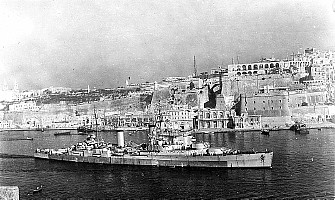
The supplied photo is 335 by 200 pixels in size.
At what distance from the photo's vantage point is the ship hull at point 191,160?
18688 millimetres

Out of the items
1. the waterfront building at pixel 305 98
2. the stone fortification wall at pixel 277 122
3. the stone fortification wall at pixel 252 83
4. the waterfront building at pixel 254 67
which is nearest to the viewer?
the stone fortification wall at pixel 277 122

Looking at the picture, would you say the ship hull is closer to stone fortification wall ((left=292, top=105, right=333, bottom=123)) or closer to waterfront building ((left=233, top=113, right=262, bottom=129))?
waterfront building ((left=233, top=113, right=262, bottom=129))

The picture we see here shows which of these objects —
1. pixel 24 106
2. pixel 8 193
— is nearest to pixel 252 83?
pixel 24 106

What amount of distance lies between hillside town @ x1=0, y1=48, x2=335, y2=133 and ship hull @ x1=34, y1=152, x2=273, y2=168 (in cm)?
429

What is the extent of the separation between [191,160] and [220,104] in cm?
2099

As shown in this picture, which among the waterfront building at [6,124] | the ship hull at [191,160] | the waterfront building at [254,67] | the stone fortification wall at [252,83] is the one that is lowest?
the ship hull at [191,160]

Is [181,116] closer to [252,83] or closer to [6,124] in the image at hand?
[252,83]

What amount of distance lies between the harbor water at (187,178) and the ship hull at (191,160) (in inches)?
19.1

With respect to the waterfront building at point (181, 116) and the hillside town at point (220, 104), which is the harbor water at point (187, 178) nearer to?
the hillside town at point (220, 104)

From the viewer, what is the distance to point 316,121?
1341 inches

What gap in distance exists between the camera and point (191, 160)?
1973 centimetres

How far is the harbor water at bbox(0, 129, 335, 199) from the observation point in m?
14.6

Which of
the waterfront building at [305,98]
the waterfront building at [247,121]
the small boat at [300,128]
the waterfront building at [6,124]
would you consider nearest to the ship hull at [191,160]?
the small boat at [300,128]

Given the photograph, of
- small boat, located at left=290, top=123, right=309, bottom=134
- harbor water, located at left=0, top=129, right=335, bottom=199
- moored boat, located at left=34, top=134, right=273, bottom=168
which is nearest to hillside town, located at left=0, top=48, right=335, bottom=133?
small boat, located at left=290, top=123, right=309, bottom=134
